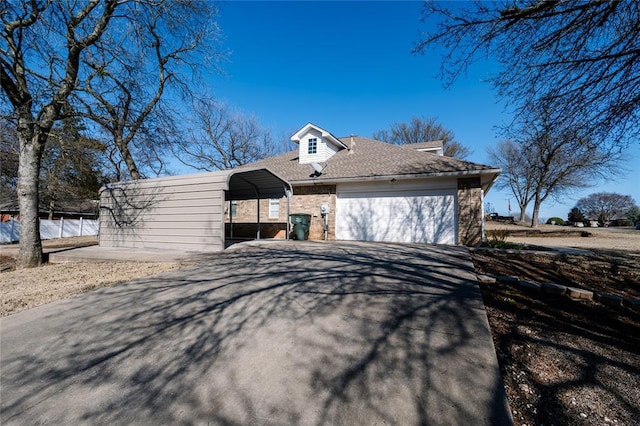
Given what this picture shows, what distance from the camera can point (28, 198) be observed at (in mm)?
7168

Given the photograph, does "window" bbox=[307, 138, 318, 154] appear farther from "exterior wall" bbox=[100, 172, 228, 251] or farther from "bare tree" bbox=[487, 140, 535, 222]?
"bare tree" bbox=[487, 140, 535, 222]

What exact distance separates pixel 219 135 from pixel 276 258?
65.7 ft

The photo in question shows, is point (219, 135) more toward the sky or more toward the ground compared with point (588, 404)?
more toward the sky

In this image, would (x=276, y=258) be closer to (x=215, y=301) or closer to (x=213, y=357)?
(x=215, y=301)

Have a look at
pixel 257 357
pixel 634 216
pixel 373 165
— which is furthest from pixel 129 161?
pixel 634 216

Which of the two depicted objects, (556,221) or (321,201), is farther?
(556,221)

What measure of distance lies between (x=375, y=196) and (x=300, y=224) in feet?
10.9

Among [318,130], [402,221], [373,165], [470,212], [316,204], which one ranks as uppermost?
[318,130]

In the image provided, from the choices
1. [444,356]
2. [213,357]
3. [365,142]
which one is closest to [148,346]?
[213,357]

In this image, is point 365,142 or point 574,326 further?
point 365,142

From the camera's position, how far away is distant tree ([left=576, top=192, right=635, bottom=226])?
4175cm

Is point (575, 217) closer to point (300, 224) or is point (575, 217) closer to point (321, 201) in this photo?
point (321, 201)

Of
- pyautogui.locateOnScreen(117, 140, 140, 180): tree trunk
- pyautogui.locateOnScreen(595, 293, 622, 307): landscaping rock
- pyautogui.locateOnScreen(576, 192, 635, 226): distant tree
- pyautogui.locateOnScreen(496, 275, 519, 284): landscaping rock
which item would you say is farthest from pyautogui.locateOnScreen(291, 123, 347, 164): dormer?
pyautogui.locateOnScreen(576, 192, 635, 226): distant tree

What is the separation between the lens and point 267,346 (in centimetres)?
262
